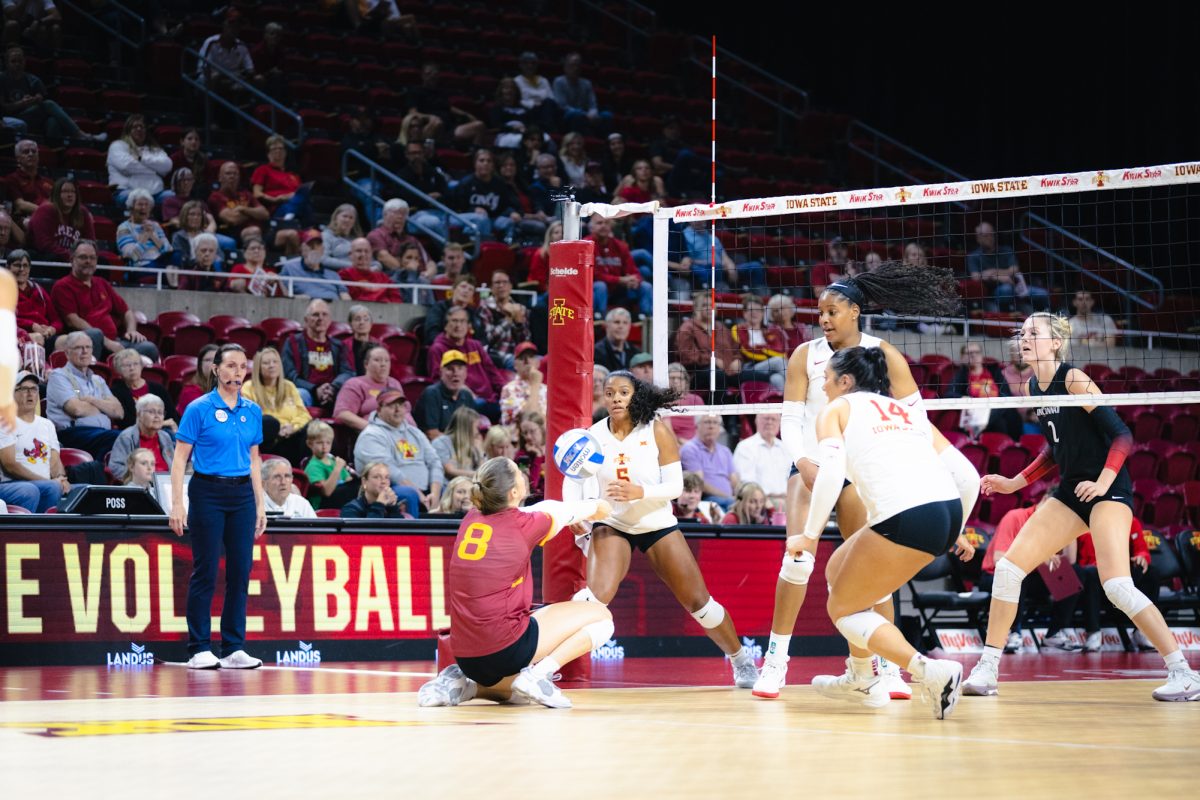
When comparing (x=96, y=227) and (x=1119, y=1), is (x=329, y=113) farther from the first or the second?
(x=1119, y=1)

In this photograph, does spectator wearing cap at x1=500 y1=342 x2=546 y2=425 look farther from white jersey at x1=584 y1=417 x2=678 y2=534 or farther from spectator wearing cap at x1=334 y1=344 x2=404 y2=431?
white jersey at x1=584 y1=417 x2=678 y2=534

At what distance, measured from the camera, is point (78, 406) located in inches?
454

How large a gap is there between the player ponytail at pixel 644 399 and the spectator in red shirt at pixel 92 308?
5743 mm

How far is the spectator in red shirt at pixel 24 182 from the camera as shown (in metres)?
14.3

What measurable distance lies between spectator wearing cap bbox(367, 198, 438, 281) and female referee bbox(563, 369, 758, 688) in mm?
7641

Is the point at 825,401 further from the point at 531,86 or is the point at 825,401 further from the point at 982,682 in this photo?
the point at 531,86

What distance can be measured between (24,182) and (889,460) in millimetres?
10603

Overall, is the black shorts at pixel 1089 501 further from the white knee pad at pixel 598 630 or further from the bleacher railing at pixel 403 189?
the bleacher railing at pixel 403 189

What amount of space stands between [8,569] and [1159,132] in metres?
16.7

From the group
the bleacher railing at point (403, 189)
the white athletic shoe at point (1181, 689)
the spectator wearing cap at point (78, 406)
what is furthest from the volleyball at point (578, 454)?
the bleacher railing at point (403, 189)

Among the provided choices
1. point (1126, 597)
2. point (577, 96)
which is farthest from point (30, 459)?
point (577, 96)

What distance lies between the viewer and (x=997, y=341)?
57.9 ft

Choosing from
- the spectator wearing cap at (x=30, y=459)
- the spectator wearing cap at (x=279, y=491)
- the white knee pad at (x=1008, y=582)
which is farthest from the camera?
the spectator wearing cap at (x=279, y=491)

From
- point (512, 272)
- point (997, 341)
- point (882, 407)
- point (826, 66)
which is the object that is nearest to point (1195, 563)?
point (997, 341)
